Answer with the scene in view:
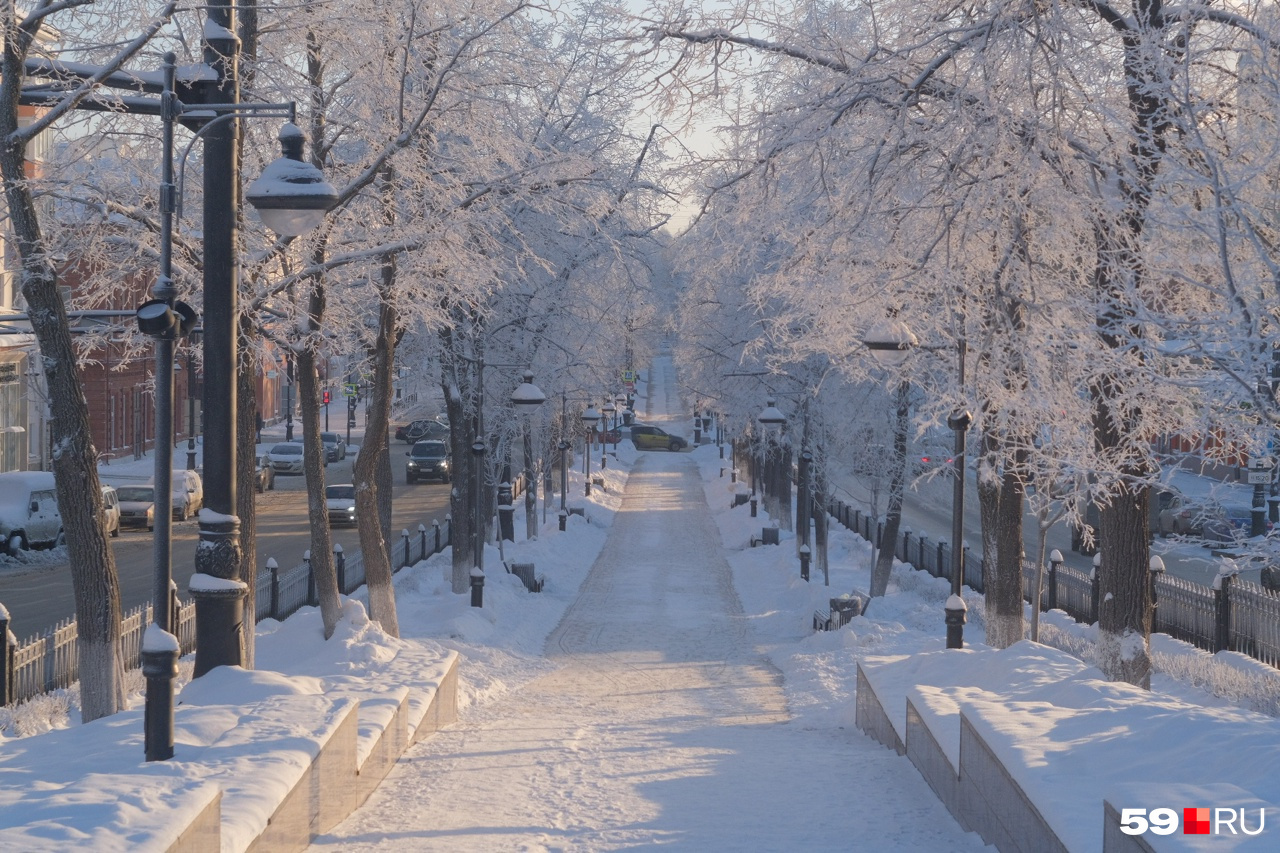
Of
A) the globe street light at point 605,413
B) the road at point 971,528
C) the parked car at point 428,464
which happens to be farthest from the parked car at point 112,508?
the parked car at point 428,464

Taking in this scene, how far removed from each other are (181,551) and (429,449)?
22645mm

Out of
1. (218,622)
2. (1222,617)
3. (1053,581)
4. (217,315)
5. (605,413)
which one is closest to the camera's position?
(217,315)

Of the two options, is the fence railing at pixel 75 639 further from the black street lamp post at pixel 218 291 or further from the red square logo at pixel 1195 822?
the red square logo at pixel 1195 822

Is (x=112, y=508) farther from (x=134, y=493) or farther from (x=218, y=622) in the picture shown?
(x=218, y=622)

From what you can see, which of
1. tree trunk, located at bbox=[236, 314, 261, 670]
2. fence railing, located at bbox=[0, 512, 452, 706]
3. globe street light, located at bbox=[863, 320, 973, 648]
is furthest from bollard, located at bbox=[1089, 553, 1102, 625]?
tree trunk, located at bbox=[236, 314, 261, 670]

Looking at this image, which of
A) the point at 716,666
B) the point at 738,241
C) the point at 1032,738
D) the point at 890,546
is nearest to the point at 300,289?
the point at 738,241

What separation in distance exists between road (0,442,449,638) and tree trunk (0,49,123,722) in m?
1.62

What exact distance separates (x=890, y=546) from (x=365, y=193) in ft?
45.6

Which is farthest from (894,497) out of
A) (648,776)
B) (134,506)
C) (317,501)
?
(134,506)

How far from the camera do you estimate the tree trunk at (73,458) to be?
1090 cm

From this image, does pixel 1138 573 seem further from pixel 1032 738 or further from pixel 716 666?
pixel 716 666

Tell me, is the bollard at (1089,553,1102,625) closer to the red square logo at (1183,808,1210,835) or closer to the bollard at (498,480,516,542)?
the bollard at (498,480,516,542)

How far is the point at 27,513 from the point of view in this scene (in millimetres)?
28203

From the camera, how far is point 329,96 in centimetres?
1441
